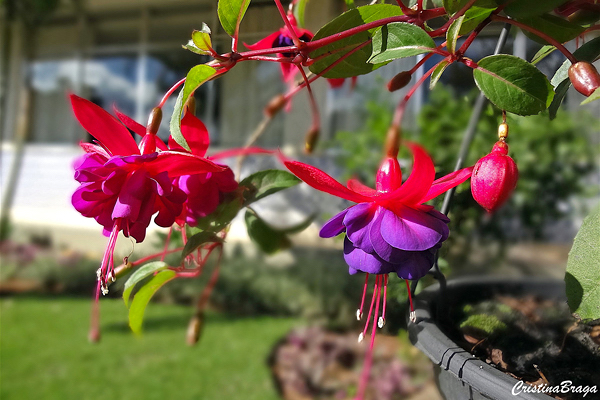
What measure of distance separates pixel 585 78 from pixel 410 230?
0.11 meters

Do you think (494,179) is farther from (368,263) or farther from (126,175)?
(126,175)

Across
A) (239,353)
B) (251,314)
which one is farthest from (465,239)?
(251,314)

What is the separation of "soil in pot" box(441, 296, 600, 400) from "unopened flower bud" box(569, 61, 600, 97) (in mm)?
181

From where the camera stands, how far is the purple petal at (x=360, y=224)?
22 centimetres

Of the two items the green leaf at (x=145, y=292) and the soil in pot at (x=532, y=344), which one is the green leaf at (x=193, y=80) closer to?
the green leaf at (x=145, y=292)

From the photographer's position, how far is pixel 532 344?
0.34 m

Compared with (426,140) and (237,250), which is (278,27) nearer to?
(426,140)

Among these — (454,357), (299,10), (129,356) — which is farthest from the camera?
(129,356)

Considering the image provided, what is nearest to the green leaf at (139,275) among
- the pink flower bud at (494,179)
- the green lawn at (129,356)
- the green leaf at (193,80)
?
the green leaf at (193,80)

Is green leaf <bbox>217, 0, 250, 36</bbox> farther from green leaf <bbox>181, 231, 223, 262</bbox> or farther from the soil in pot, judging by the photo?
the soil in pot

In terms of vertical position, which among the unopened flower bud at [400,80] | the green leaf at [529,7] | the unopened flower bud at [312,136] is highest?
the green leaf at [529,7]

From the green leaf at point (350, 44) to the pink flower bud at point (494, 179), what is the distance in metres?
0.09

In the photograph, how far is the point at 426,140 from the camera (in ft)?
4.62

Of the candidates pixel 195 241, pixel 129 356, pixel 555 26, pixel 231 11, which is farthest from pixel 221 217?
pixel 129 356
